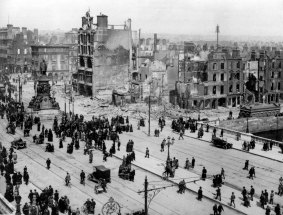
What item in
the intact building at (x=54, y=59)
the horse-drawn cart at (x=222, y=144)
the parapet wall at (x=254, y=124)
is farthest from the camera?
the intact building at (x=54, y=59)

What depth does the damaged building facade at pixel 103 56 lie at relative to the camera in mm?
89062

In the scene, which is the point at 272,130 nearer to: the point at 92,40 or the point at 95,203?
the point at 92,40

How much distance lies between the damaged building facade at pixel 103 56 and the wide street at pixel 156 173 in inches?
1446

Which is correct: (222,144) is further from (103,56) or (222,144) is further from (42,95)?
(103,56)

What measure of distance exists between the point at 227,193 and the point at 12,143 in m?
25.2

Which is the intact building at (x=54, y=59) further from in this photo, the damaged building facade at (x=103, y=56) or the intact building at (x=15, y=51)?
the damaged building facade at (x=103, y=56)

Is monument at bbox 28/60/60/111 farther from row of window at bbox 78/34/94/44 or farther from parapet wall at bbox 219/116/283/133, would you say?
parapet wall at bbox 219/116/283/133

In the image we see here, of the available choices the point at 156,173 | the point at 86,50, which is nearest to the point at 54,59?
the point at 86,50

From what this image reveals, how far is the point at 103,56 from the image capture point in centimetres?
8962

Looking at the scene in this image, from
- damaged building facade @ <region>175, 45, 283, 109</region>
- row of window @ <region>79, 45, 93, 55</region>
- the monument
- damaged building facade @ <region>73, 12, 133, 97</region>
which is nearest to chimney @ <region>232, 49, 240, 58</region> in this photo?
damaged building facade @ <region>175, 45, 283, 109</region>

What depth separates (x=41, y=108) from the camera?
6656 cm

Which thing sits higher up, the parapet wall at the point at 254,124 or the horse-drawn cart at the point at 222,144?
the horse-drawn cart at the point at 222,144

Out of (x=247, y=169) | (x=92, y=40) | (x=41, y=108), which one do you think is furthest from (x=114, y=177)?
(x=92, y=40)

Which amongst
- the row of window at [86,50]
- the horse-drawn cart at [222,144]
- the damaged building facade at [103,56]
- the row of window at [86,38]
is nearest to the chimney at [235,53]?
the damaged building facade at [103,56]
